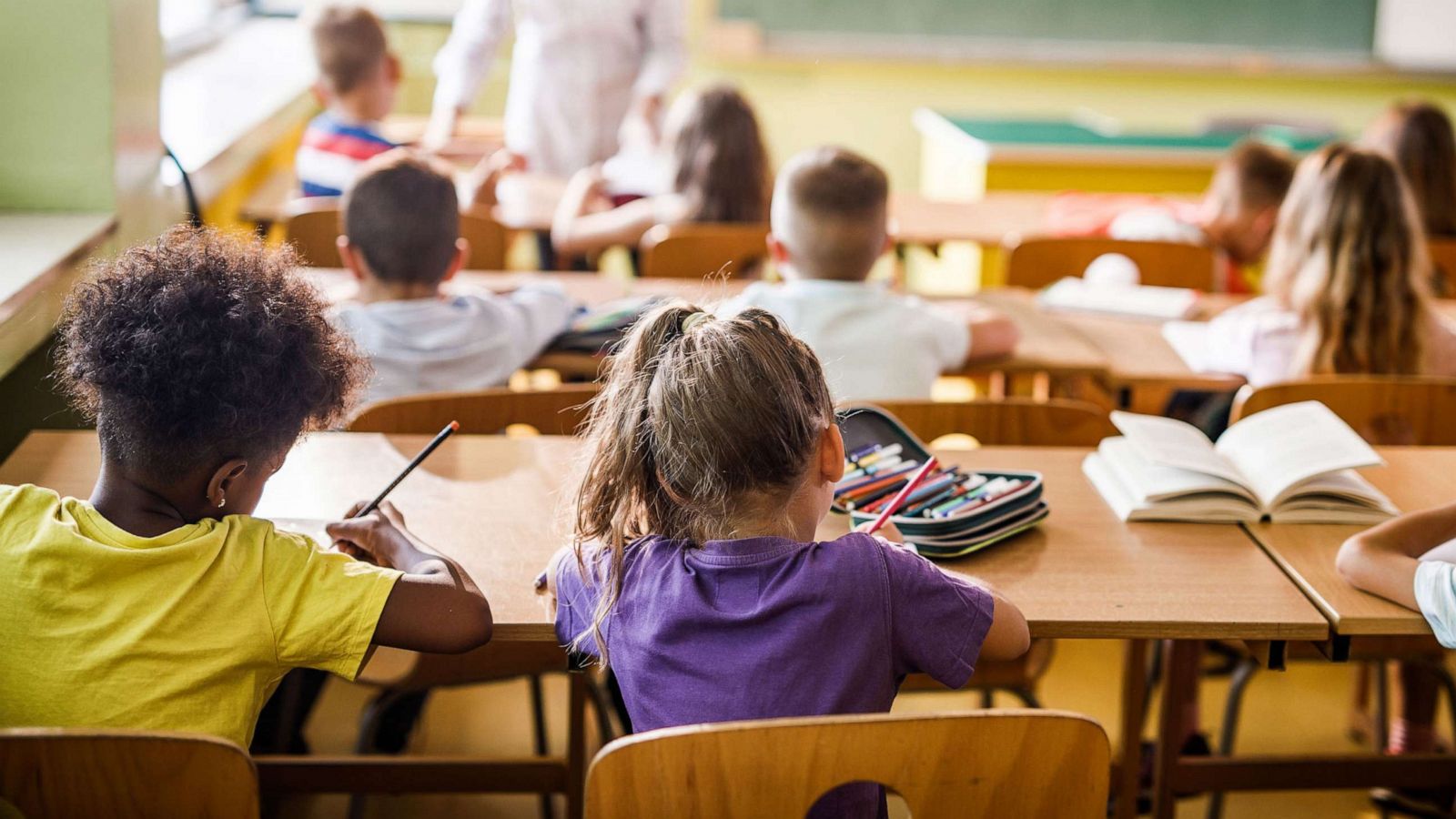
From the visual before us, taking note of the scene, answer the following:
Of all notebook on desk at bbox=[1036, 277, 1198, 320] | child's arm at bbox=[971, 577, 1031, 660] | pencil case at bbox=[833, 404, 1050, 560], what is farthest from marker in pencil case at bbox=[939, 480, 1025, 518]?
notebook on desk at bbox=[1036, 277, 1198, 320]

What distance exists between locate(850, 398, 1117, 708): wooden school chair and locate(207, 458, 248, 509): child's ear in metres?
0.95

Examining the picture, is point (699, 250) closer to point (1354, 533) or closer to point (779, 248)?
point (779, 248)

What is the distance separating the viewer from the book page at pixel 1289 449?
1.72m

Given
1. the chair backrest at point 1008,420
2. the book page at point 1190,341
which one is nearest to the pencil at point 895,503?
the chair backrest at point 1008,420

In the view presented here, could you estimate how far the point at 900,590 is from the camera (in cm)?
129

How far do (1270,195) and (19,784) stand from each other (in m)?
3.16

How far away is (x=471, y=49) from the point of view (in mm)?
4512

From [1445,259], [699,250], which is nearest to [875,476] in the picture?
Result: [699,250]

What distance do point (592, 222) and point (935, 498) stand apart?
2103 mm

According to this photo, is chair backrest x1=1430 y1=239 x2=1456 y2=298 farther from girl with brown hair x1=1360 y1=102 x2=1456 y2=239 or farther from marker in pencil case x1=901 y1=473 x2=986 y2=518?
marker in pencil case x1=901 y1=473 x2=986 y2=518

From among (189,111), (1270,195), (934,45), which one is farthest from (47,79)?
(934,45)

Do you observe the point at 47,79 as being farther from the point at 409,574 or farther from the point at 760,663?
the point at 760,663

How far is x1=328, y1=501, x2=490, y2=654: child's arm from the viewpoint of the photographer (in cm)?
133

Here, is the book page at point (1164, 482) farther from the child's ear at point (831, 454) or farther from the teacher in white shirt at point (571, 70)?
the teacher in white shirt at point (571, 70)
